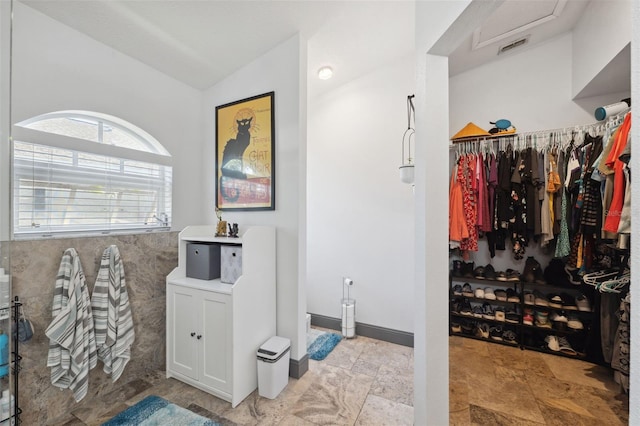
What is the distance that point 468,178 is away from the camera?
2.54 m

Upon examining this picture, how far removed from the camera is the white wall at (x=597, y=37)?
1685 millimetres

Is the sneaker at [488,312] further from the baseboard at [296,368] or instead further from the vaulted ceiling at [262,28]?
the vaulted ceiling at [262,28]

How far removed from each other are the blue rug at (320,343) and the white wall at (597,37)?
305 cm

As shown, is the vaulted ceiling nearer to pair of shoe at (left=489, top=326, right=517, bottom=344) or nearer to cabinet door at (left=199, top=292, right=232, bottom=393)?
cabinet door at (left=199, top=292, right=232, bottom=393)

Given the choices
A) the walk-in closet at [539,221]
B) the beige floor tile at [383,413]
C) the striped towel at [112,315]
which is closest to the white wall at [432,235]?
the beige floor tile at [383,413]

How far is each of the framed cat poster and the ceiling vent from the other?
222 cm

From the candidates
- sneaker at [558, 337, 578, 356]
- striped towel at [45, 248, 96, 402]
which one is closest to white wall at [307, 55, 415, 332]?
sneaker at [558, 337, 578, 356]

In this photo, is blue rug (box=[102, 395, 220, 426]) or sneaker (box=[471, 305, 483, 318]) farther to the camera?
sneaker (box=[471, 305, 483, 318])

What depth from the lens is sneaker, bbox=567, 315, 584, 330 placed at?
2.22 metres

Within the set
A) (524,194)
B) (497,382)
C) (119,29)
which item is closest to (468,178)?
(524,194)

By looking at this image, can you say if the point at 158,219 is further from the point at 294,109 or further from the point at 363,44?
the point at 363,44

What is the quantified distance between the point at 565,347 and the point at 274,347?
2485 millimetres

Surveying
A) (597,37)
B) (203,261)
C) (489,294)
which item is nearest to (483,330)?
(489,294)

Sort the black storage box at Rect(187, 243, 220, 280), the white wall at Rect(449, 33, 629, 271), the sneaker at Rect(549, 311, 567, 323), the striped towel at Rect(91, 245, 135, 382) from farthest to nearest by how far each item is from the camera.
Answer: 1. the white wall at Rect(449, 33, 629, 271)
2. the sneaker at Rect(549, 311, 567, 323)
3. the black storage box at Rect(187, 243, 220, 280)
4. the striped towel at Rect(91, 245, 135, 382)
